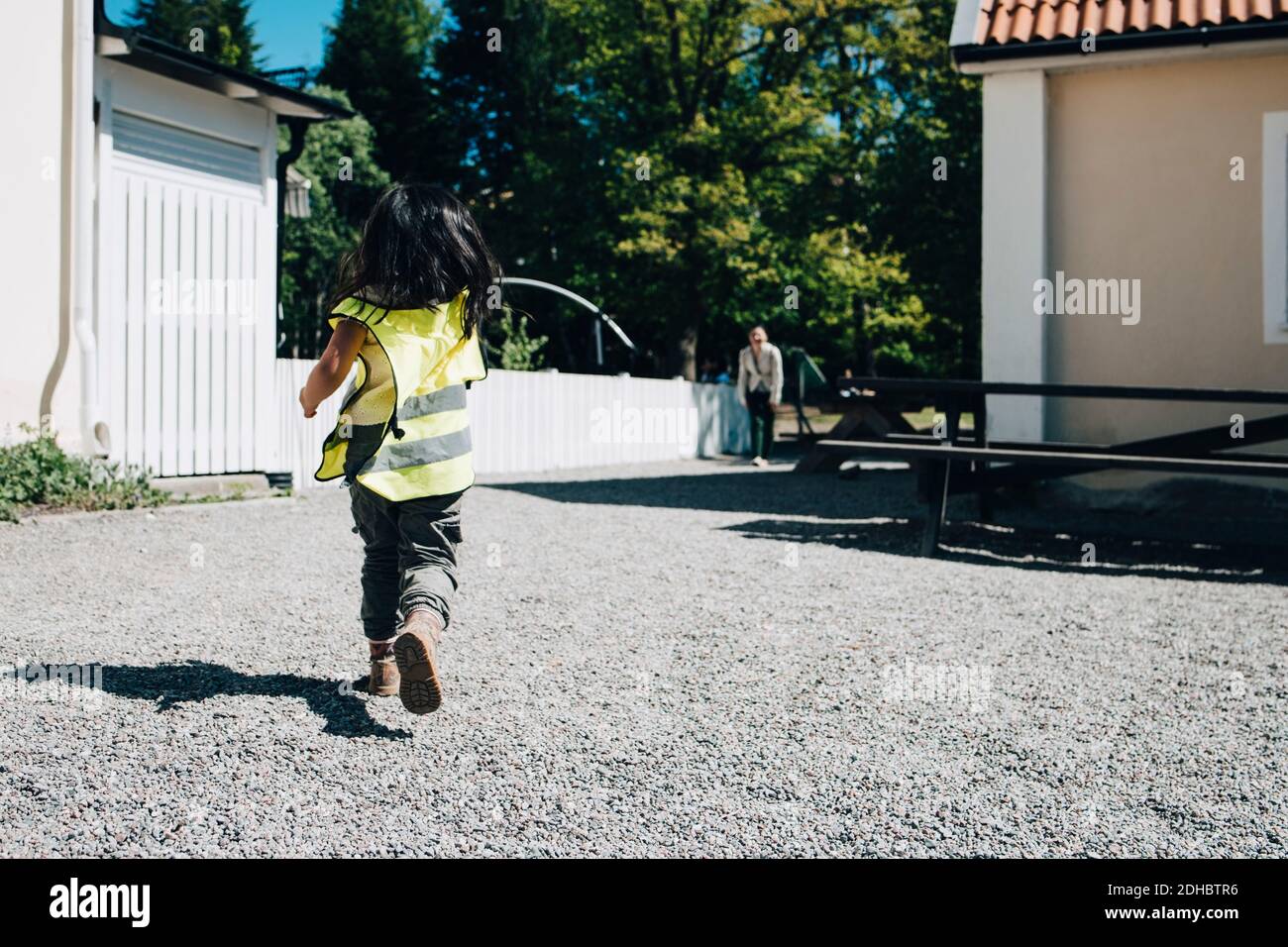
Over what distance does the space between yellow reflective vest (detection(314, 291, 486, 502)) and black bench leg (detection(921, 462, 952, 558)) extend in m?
4.60

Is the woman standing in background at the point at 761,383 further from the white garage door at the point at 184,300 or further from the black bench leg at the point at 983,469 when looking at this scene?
the white garage door at the point at 184,300

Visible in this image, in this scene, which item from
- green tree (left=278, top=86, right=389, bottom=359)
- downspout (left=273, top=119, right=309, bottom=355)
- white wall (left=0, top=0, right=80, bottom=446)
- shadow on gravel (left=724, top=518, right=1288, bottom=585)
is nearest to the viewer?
shadow on gravel (left=724, top=518, right=1288, bottom=585)

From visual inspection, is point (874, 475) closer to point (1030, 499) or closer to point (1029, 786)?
point (1030, 499)

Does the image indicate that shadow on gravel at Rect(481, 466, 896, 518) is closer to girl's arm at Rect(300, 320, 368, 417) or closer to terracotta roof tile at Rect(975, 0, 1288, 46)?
terracotta roof tile at Rect(975, 0, 1288, 46)

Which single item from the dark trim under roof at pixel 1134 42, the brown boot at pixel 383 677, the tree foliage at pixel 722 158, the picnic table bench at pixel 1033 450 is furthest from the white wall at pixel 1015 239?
the tree foliage at pixel 722 158

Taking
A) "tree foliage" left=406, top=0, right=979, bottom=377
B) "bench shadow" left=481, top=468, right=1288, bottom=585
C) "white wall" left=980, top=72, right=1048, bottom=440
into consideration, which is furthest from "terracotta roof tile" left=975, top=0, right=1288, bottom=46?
"tree foliage" left=406, top=0, right=979, bottom=377

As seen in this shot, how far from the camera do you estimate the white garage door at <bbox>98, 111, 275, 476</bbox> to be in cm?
936

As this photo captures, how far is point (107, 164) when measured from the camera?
9.18 meters

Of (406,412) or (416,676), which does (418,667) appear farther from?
(406,412)

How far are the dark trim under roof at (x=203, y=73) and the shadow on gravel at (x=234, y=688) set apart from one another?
633cm

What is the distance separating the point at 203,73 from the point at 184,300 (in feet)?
5.94

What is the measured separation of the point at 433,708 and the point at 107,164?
724 cm

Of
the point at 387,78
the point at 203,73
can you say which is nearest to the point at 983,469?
the point at 203,73

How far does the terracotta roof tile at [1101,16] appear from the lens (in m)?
8.66
